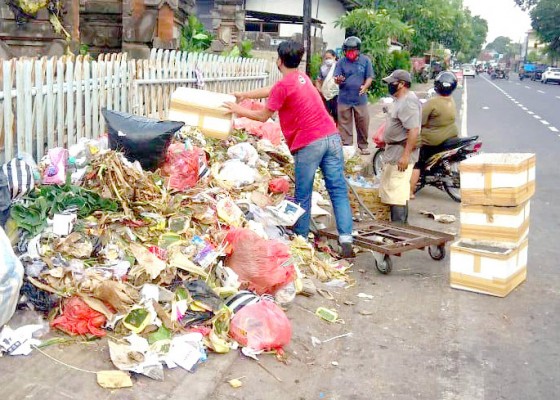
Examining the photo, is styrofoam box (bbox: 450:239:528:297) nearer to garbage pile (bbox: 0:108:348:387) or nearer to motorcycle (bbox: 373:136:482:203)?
garbage pile (bbox: 0:108:348:387)

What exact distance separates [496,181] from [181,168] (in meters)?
2.78

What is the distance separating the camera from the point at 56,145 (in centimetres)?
668

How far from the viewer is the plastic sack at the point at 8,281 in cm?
402

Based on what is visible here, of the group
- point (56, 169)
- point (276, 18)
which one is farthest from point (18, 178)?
point (276, 18)

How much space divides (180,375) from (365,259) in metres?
3.19

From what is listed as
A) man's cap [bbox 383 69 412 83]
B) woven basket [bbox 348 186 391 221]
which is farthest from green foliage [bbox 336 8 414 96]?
man's cap [bbox 383 69 412 83]

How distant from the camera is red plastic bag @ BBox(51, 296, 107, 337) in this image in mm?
4254

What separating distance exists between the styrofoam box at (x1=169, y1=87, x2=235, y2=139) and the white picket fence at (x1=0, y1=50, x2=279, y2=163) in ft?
2.47

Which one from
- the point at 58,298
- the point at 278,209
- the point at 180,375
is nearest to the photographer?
the point at 180,375

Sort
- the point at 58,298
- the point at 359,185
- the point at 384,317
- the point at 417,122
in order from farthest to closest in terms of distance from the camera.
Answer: the point at 359,185
the point at 417,122
the point at 384,317
the point at 58,298

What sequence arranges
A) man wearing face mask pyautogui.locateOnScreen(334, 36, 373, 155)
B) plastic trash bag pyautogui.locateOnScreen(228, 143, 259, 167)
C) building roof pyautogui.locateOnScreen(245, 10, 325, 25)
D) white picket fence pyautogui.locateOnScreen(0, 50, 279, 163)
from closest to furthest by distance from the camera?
white picket fence pyautogui.locateOnScreen(0, 50, 279, 163)
plastic trash bag pyautogui.locateOnScreen(228, 143, 259, 167)
man wearing face mask pyautogui.locateOnScreen(334, 36, 373, 155)
building roof pyautogui.locateOnScreen(245, 10, 325, 25)

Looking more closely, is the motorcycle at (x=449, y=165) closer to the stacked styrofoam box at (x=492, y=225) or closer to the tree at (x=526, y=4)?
the stacked styrofoam box at (x=492, y=225)

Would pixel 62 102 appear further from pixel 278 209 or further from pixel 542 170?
pixel 542 170

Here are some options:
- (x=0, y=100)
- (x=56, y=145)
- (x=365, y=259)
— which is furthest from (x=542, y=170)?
(x=0, y=100)
